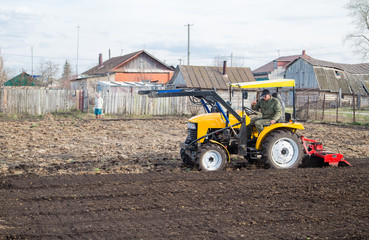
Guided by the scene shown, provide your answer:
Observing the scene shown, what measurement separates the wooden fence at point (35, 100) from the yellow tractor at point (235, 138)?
17.9 metres

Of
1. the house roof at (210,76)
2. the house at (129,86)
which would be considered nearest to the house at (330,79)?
the house roof at (210,76)

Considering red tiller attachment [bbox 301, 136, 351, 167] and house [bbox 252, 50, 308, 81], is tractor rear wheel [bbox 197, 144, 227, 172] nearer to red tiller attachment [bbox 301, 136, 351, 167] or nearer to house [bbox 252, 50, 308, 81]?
red tiller attachment [bbox 301, 136, 351, 167]

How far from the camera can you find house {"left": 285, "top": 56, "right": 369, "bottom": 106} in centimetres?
4262

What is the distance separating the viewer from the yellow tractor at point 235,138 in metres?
8.18

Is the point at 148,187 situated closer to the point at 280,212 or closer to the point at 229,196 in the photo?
the point at 229,196

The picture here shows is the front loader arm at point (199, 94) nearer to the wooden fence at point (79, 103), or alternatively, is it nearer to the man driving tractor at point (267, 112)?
the man driving tractor at point (267, 112)

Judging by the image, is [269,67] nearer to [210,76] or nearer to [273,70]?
[273,70]

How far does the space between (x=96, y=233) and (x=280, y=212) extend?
257 cm

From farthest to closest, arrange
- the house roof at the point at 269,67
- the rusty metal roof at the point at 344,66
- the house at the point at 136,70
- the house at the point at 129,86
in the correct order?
the house roof at the point at 269,67 → the house at the point at 136,70 → the rusty metal roof at the point at 344,66 → the house at the point at 129,86

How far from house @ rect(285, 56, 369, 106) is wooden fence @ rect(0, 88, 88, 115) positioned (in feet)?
83.2

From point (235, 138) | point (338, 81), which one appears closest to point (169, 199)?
point (235, 138)

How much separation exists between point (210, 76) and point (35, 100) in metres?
14.1

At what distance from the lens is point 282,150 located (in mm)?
8547

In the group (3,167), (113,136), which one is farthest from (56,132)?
(3,167)
